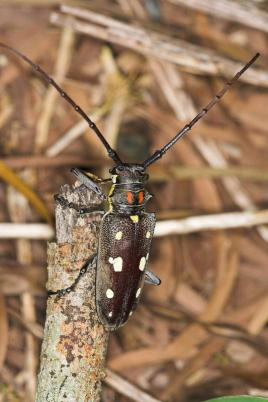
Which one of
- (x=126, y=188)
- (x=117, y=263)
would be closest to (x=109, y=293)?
(x=117, y=263)

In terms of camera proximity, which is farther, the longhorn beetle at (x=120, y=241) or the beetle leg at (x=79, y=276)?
the longhorn beetle at (x=120, y=241)

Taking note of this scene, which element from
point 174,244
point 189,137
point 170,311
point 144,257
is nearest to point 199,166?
point 189,137

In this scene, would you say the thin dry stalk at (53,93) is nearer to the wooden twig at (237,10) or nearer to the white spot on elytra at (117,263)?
the wooden twig at (237,10)

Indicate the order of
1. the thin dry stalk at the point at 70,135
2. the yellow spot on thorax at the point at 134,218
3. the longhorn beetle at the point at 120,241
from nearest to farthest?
the longhorn beetle at the point at 120,241 < the yellow spot on thorax at the point at 134,218 < the thin dry stalk at the point at 70,135

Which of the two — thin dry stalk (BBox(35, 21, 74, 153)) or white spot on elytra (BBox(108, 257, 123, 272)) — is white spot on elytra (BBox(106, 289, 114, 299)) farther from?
thin dry stalk (BBox(35, 21, 74, 153))

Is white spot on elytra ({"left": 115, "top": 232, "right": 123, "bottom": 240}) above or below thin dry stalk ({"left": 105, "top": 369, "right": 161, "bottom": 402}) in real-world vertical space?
above

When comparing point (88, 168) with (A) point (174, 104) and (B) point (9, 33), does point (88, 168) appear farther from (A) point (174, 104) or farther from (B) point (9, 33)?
(B) point (9, 33)

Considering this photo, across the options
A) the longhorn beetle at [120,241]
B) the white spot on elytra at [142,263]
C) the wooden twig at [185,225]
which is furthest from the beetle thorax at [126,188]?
the wooden twig at [185,225]

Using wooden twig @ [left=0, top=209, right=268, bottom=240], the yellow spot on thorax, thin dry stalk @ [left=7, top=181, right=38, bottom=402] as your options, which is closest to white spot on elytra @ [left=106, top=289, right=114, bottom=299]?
the yellow spot on thorax
